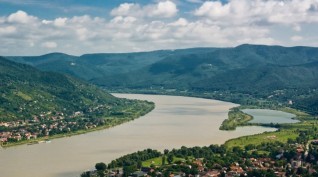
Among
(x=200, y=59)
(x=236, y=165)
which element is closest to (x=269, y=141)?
(x=236, y=165)

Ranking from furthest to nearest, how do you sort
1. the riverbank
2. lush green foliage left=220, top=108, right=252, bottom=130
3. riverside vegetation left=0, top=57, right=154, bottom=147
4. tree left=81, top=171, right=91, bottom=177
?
lush green foliage left=220, top=108, right=252, bottom=130 → riverside vegetation left=0, top=57, right=154, bottom=147 → the riverbank → tree left=81, top=171, right=91, bottom=177

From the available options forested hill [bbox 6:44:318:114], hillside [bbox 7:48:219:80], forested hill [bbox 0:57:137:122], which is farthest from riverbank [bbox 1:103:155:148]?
hillside [bbox 7:48:219:80]

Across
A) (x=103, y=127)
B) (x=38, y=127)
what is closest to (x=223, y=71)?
(x=103, y=127)

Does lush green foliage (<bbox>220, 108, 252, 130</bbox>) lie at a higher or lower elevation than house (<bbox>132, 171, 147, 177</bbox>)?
higher

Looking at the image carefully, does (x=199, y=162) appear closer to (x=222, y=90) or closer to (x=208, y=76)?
(x=222, y=90)

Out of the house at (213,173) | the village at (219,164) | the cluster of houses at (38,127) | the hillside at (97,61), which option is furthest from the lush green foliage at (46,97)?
the hillside at (97,61)

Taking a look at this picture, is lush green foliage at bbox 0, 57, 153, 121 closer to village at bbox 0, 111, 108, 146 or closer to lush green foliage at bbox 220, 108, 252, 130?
village at bbox 0, 111, 108, 146

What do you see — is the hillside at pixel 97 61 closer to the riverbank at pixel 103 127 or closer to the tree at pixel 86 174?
the riverbank at pixel 103 127
